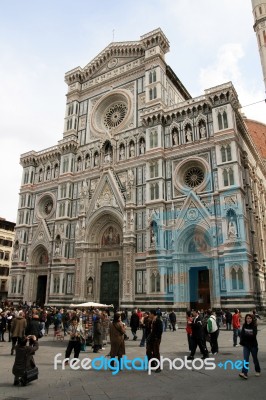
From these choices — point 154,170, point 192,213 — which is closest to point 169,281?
point 192,213

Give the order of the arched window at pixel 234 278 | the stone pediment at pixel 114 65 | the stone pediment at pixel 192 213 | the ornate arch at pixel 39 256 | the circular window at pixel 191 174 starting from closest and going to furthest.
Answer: the arched window at pixel 234 278, the stone pediment at pixel 192 213, the circular window at pixel 191 174, the ornate arch at pixel 39 256, the stone pediment at pixel 114 65

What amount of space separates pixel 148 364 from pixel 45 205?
109ft

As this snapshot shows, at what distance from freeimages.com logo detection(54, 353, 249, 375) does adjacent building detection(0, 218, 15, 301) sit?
46472 mm

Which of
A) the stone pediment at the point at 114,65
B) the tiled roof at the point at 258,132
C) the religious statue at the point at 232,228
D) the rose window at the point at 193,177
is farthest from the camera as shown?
the tiled roof at the point at 258,132

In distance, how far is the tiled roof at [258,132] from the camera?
56662 mm

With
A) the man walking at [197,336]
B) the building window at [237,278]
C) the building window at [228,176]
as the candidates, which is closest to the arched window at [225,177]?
the building window at [228,176]

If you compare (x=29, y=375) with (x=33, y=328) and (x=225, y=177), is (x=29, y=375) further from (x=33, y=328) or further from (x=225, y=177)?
(x=225, y=177)

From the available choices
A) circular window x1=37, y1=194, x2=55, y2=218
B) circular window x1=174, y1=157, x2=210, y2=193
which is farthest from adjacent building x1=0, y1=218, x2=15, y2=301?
circular window x1=174, y1=157, x2=210, y2=193

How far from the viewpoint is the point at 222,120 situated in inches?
1121

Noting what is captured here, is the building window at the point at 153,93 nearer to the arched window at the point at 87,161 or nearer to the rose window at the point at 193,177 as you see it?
the rose window at the point at 193,177

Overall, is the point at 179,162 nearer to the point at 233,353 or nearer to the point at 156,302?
the point at 156,302

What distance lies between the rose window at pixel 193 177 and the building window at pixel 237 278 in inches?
328

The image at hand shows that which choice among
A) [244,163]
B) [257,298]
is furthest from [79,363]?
[244,163]

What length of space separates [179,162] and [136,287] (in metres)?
12.0
